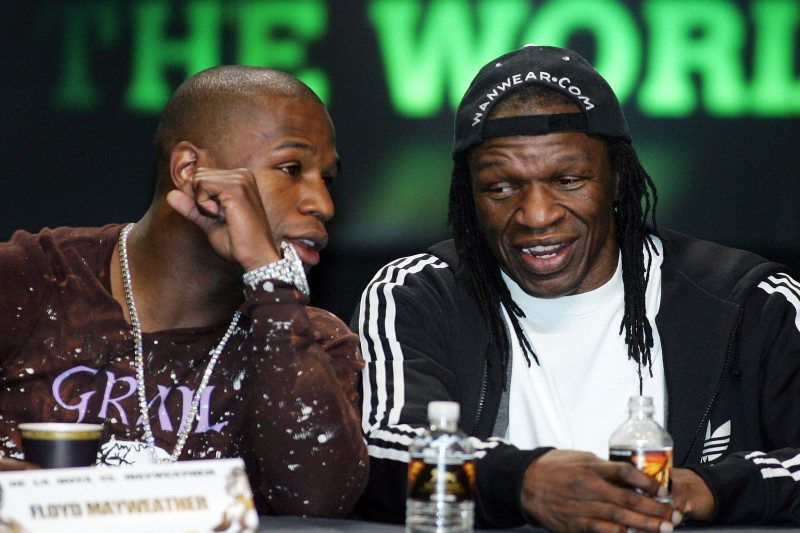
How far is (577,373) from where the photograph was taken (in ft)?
7.77

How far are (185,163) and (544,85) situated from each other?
857mm

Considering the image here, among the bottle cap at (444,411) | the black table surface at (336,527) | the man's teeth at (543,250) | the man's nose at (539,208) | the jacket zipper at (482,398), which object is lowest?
the black table surface at (336,527)

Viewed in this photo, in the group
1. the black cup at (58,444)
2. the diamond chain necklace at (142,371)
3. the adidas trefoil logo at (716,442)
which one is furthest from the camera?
the adidas trefoil logo at (716,442)

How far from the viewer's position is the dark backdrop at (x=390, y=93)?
3199mm

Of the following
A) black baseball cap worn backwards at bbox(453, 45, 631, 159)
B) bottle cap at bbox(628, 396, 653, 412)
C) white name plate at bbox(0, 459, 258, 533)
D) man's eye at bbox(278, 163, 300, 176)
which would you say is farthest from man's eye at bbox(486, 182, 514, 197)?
white name plate at bbox(0, 459, 258, 533)

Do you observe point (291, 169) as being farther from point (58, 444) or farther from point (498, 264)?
point (58, 444)

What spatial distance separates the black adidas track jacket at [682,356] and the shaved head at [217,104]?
1.84 feet

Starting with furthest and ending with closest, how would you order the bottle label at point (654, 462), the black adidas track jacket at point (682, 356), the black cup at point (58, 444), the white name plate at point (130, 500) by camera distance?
the black adidas track jacket at point (682, 356)
the bottle label at point (654, 462)
the black cup at point (58, 444)
the white name plate at point (130, 500)

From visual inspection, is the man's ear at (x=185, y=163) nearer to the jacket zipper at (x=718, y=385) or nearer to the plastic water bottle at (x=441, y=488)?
the plastic water bottle at (x=441, y=488)

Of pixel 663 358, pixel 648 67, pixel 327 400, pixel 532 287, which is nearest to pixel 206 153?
pixel 327 400

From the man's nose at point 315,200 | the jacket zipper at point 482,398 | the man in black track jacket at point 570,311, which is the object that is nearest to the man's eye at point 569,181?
the man in black track jacket at point 570,311

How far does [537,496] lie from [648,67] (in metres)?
1.94

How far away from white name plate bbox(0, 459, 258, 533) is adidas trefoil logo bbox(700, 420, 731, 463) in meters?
1.31

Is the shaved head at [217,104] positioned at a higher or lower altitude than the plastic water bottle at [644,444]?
higher
